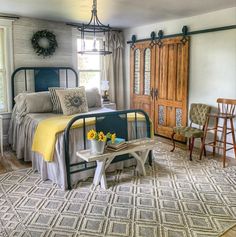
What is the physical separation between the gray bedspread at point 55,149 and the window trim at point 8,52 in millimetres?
405

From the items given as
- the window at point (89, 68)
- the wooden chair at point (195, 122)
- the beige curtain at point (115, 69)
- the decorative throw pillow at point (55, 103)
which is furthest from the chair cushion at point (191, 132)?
the window at point (89, 68)

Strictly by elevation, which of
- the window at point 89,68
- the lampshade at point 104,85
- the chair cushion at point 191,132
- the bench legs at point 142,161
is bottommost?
the bench legs at point 142,161

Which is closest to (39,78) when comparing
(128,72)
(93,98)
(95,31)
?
(93,98)

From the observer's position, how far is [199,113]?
182 inches

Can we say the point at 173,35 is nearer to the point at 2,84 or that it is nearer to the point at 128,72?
the point at 128,72

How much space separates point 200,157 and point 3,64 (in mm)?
3752

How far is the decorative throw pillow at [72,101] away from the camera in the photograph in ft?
14.0

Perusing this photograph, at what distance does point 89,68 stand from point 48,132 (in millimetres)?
2933

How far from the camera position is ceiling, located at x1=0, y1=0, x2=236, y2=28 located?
386 cm

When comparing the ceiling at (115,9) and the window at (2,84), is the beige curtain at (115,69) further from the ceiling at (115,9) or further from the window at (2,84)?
the window at (2,84)

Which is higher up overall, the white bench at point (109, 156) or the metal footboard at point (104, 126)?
the metal footboard at point (104, 126)

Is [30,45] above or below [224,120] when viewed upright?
above

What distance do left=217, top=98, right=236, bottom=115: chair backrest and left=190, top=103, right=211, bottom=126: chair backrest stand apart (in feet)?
0.61

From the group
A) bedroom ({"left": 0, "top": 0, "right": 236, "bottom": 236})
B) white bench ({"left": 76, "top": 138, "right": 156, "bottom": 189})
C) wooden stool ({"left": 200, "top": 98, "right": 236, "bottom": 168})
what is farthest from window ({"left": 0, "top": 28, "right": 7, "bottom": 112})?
wooden stool ({"left": 200, "top": 98, "right": 236, "bottom": 168})
